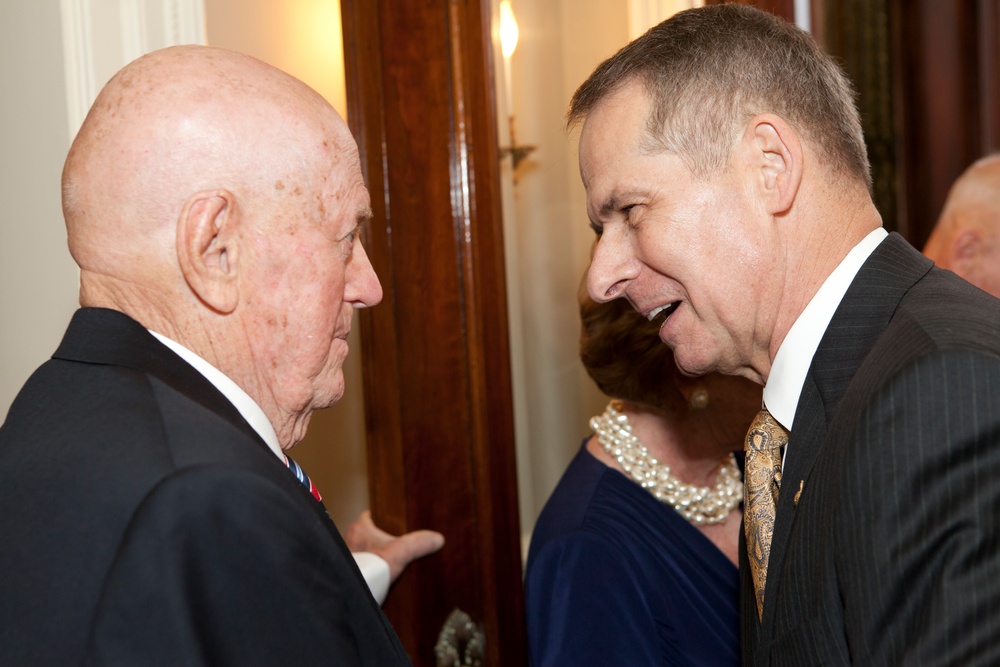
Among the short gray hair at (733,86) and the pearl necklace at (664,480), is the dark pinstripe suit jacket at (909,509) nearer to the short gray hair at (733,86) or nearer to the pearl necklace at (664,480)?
the short gray hair at (733,86)

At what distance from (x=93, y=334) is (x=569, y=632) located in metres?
1.07

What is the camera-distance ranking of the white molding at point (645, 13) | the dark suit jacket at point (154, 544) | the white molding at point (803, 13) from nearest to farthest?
the dark suit jacket at point (154, 544) < the white molding at point (645, 13) < the white molding at point (803, 13)

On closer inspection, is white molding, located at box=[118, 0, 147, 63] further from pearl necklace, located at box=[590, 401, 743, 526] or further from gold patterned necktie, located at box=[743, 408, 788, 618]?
gold patterned necktie, located at box=[743, 408, 788, 618]

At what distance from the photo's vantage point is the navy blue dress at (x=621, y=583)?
1838mm

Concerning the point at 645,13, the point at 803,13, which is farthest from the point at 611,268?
the point at 803,13

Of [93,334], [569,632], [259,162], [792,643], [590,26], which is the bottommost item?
[569,632]

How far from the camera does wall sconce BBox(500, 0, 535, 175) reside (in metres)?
2.55

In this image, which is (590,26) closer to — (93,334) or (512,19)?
(512,19)

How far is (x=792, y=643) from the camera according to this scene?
3.85 ft

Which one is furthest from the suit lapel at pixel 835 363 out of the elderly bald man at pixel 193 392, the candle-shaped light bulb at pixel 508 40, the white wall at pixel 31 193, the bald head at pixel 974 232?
the bald head at pixel 974 232

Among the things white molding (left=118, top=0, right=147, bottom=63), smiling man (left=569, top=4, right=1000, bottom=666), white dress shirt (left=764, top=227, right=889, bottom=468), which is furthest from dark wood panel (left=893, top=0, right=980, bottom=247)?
white molding (left=118, top=0, right=147, bottom=63)

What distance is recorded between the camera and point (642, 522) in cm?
201

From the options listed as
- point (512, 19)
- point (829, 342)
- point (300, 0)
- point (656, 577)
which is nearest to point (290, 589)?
point (829, 342)

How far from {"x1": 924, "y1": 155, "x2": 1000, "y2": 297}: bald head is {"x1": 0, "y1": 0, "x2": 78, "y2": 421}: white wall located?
9.75ft
